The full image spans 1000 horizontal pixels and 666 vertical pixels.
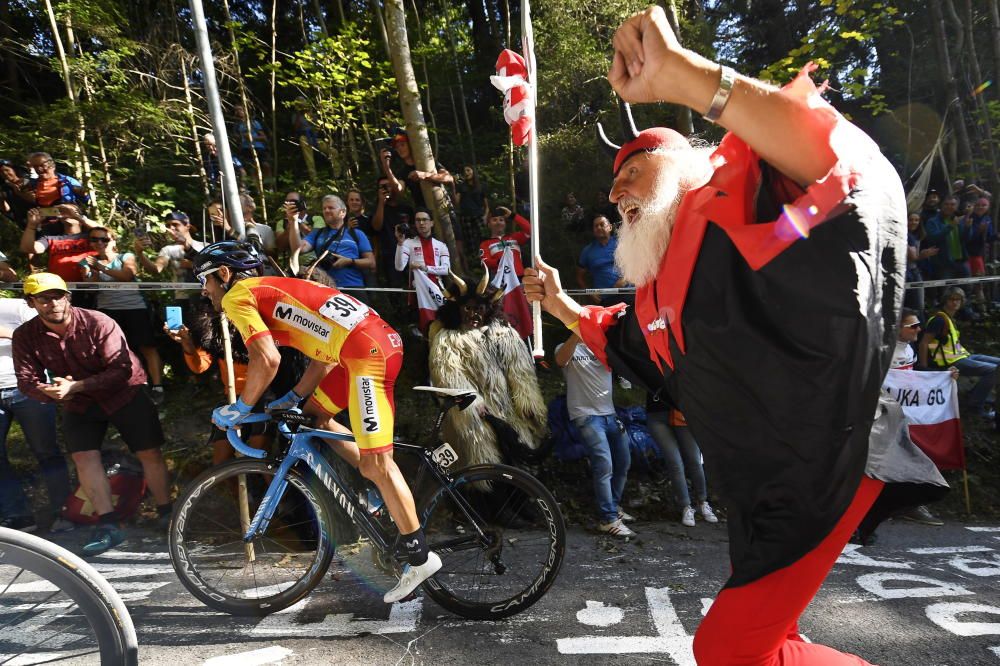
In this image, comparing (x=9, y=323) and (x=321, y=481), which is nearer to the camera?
(x=321, y=481)

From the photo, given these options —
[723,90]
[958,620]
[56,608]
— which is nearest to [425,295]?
[56,608]

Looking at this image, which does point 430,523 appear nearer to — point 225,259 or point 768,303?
point 225,259

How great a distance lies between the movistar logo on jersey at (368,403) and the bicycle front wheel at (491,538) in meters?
A: 0.53

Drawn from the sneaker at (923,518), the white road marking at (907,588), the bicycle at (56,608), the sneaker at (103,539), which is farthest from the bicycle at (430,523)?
the sneaker at (923,518)

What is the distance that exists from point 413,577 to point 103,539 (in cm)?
268

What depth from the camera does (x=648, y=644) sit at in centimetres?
286

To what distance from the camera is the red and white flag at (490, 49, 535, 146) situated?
244 cm

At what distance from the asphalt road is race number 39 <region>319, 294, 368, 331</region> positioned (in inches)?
61.0

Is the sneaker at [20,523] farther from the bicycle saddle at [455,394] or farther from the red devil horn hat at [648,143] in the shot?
the red devil horn hat at [648,143]

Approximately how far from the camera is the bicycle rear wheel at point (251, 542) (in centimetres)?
324

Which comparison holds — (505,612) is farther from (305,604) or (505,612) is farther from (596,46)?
(596,46)

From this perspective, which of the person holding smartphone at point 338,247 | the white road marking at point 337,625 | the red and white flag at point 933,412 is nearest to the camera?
the white road marking at point 337,625

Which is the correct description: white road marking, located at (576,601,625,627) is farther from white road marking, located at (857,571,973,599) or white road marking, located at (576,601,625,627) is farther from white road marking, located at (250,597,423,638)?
white road marking, located at (857,571,973,599)

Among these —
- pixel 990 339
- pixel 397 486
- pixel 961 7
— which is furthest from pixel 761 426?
pixel 961 7
